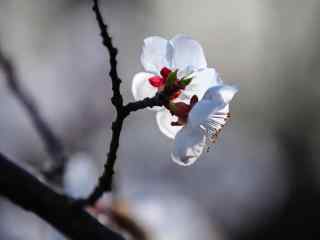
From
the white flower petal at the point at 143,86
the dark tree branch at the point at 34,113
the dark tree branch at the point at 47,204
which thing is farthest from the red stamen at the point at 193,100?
the dark tree branch at the point at 34,113

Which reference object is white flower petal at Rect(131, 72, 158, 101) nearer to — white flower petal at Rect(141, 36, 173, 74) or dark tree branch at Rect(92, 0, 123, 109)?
white flower petal at Rect(141, 36, 173, 74)

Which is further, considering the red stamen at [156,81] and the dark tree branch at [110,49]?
the red stamen at [156,81]

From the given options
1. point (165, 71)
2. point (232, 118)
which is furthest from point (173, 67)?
point (232, 118)

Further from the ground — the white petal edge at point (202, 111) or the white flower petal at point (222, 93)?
the white flower petal at point (222, 93)

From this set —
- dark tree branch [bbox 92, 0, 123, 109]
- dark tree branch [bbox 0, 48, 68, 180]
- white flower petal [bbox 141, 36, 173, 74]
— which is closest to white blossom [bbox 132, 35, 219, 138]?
white flower petal [bbox 141, 36, 173, 74]

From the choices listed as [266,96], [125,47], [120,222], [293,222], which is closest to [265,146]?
[266,96]

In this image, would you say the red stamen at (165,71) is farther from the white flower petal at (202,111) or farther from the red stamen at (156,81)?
the white flower petal at (202,111)
